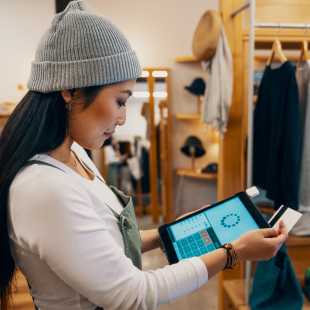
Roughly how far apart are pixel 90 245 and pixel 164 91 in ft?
9.38

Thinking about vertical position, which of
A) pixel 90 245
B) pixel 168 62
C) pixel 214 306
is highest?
pixel 168 62

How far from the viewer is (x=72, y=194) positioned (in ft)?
1.77

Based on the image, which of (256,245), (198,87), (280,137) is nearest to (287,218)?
(256,245)

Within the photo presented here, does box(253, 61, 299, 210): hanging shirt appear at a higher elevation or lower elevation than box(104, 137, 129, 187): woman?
higher

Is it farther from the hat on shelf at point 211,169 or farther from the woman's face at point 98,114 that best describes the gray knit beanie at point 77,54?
the hat on shelf at point 211,169

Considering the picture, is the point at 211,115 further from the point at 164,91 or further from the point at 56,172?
the point at 164,91

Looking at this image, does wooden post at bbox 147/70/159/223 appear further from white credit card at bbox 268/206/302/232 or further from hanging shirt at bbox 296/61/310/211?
white credit card at bbox 268/206/302/232

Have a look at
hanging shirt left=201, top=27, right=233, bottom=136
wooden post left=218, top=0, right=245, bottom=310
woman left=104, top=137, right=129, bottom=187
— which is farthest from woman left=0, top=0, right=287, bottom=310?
woman left=104, top=137, right=129, bottom=187

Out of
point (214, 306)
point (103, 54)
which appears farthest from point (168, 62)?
point (103, 54)

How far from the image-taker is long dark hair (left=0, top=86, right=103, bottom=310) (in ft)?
1.90

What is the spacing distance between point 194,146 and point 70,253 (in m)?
2.75

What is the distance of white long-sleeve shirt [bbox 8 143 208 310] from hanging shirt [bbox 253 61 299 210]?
0.81 metres

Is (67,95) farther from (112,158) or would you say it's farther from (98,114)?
(112,158)

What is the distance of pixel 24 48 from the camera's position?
8.63ft
